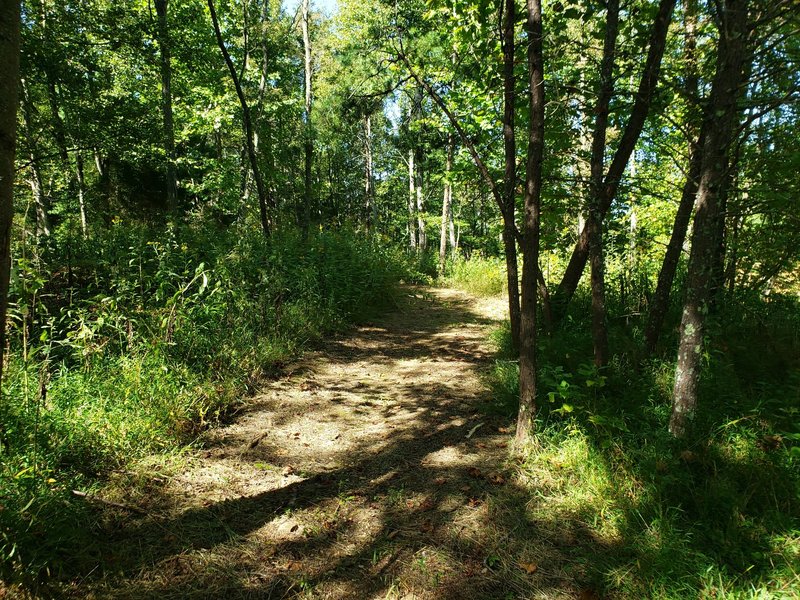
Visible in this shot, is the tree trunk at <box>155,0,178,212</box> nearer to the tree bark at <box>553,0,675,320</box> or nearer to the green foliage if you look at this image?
the green foliage

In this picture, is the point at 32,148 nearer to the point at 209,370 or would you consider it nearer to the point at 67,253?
the point at 67,253

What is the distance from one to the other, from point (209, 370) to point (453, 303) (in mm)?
Answer: 6938

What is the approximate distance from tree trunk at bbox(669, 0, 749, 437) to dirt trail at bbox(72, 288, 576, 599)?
1.44 metres

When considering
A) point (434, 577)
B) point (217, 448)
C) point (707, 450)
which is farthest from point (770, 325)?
point (217, 448)

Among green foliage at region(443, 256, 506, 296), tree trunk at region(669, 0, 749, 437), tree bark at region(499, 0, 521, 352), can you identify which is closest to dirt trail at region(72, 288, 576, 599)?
tree trunk at region(669, 0, 749, 437)

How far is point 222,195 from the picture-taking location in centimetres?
1956

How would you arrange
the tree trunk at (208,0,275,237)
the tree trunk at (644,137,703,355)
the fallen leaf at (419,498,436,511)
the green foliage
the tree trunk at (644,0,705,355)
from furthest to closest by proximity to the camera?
the green foliage → the tree trunk at (208,0,275,237) → the tree trunk at (644,137,703,355) → the tree trunk at (644,0,705,355) → the fallen leaf at (419,498,436,511)

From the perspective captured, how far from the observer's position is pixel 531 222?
10.8ft

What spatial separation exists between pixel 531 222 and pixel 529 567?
2303mm

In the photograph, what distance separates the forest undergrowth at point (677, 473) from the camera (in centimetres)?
215

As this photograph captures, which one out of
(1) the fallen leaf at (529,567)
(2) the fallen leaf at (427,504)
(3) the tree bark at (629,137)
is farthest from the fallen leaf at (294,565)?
(3) the tree bark at (629,137)

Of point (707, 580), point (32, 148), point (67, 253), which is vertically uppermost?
point (32, 148)

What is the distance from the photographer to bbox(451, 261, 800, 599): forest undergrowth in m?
2.15

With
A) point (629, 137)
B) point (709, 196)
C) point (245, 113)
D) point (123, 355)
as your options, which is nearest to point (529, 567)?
point (709, 196)
